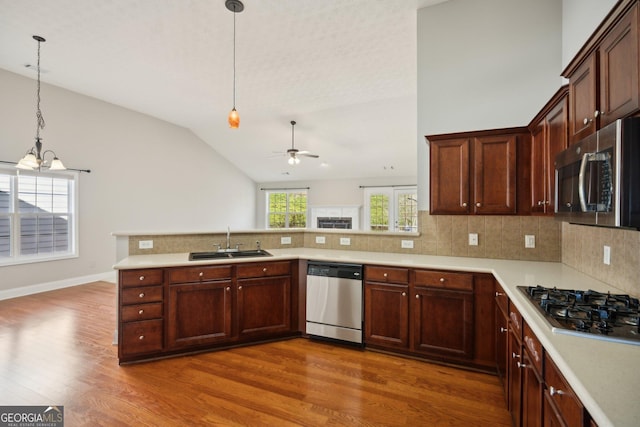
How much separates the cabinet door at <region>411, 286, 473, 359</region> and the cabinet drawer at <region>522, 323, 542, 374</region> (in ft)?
3.46

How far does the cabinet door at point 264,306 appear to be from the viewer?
3160 millimetres

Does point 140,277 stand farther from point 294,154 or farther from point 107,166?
point 107,166

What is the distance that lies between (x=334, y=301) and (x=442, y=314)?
3.35ft

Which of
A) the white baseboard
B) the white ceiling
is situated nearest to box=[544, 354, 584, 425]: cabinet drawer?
the white ceiling

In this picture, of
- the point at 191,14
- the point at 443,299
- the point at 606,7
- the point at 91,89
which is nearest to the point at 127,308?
the point at 443,299

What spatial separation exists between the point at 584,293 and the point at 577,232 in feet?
3.46

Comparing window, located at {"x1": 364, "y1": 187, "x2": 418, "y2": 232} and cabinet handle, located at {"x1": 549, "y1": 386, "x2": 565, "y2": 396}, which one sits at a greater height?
window, located at {"x1": 364, "y1": 187, "x2": 418, "y2": 232}

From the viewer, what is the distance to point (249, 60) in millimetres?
4344

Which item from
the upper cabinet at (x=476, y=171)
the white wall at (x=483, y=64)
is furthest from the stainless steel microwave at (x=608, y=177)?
the white wall at (x=483, y=64)

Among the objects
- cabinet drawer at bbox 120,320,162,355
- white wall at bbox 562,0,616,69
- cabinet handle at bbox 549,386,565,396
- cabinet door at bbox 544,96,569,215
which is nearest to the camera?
cabinet handle at bbox 549,386,565,396

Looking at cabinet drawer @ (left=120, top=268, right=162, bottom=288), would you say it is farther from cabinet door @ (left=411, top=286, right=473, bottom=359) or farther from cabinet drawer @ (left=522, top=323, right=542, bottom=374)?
cabinet drawer @ (left=522, top=323, right=542, bottom=374)

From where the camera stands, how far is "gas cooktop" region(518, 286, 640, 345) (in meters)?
1.24

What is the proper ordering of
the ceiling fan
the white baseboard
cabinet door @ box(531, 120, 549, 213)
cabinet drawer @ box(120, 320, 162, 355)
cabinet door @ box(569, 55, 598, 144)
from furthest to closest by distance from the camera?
the ceiling fan → the white baseboard → cabinet drawer @ box(120, 320, 162, 355) → cabinet door @ box(531, 120, 549, 213) → cabinet door @ box(569, 55, 598, 144)

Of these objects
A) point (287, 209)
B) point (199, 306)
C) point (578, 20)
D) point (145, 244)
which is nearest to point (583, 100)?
point (578, 20)
